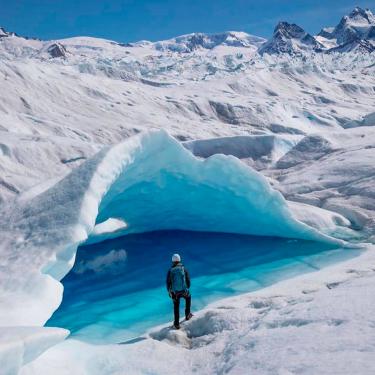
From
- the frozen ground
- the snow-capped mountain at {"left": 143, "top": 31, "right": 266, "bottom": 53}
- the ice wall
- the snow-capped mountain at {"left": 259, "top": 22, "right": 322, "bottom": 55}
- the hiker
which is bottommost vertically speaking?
the frozen ground

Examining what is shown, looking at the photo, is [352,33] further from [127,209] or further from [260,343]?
[260,343]

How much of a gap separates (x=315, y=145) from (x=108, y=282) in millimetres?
9473

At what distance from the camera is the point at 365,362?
2.68m

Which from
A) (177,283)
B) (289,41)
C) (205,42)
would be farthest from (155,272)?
(205,42)

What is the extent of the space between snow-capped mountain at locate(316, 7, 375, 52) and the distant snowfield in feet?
234

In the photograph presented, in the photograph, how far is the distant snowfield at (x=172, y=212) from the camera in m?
3.45

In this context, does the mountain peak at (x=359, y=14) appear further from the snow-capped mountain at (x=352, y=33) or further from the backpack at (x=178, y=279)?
the backpack at (x=178, y=279)

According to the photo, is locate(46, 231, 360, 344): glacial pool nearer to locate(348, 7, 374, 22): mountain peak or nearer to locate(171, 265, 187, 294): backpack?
locate(171, 265, 187, 294): backpack

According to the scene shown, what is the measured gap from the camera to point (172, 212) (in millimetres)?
9398

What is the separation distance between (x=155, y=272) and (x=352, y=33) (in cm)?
9642

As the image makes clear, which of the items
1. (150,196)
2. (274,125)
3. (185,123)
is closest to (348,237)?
(150,196)

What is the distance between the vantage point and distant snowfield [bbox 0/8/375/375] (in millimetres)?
3453

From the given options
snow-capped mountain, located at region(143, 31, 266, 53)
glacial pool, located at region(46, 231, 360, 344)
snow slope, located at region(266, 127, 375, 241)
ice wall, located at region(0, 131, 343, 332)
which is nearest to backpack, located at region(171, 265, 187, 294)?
glacial pool, located at region(46, 231, 360, 344)

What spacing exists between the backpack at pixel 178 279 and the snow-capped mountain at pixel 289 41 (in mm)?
94889
